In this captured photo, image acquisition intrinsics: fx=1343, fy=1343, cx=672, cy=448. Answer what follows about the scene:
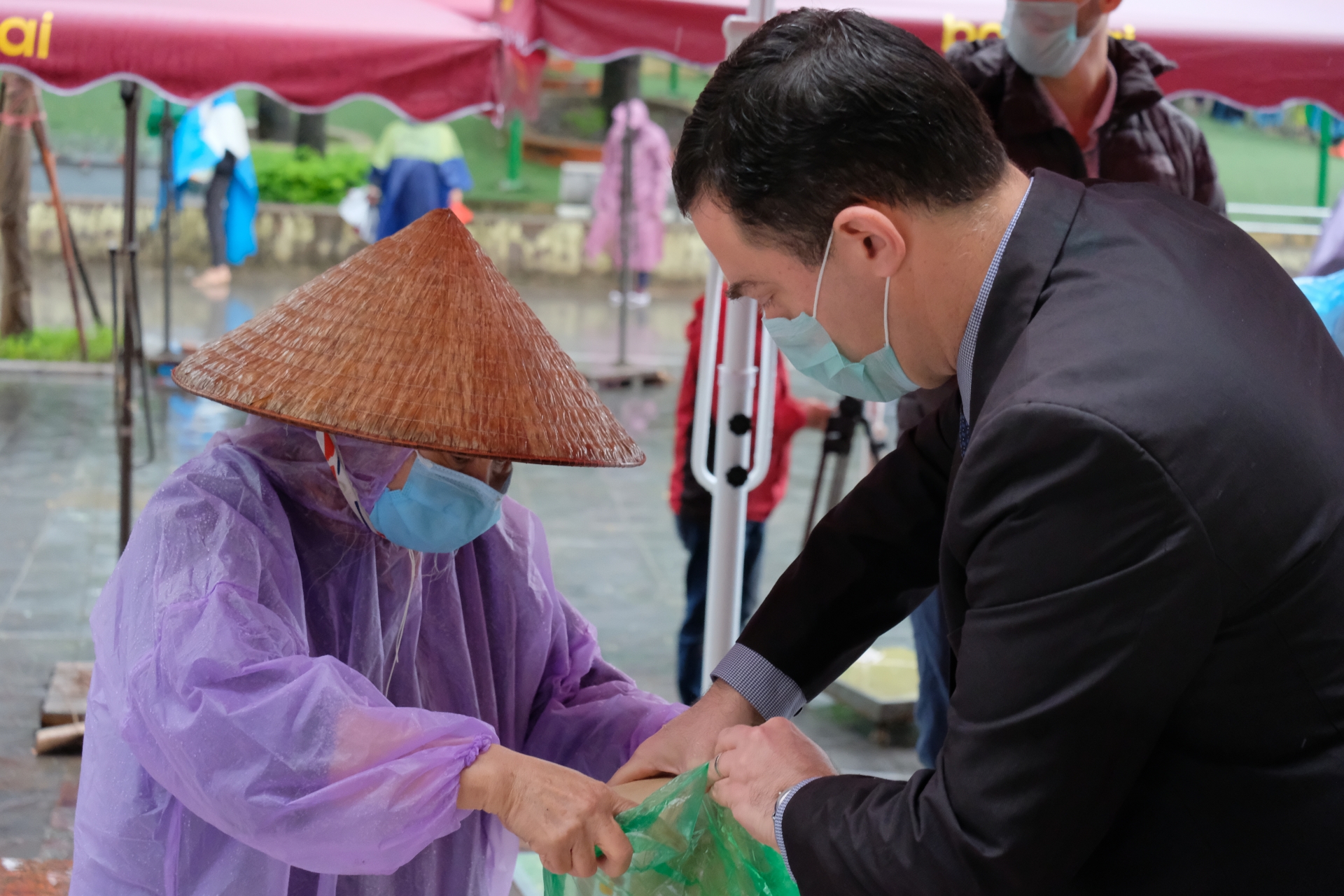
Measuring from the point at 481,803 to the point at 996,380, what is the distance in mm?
778

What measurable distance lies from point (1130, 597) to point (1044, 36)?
2.24 meters

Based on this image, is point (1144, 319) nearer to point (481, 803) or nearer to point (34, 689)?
point (481, 803)

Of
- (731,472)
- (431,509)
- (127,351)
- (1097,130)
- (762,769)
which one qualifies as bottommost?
(127,351)

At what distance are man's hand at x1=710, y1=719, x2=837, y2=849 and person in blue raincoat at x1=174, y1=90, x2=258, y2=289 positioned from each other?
9917mm

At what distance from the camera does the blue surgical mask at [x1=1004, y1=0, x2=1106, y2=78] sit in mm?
3006

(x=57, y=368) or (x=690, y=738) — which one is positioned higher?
(x=690, y=738)

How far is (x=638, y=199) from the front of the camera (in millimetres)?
12305

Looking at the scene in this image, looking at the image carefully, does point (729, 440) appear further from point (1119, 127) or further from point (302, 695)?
point (302, 695)

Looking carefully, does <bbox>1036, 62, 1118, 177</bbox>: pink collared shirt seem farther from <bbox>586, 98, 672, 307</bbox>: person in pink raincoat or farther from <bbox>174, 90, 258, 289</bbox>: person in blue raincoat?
<bbox>174, 90, 258, 289</bbox>: person in blue raincoat

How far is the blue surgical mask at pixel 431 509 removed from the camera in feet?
5.58

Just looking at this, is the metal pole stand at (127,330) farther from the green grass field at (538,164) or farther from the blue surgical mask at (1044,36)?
the green grass field at (538,164)

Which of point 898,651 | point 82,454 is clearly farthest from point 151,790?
point 82,454

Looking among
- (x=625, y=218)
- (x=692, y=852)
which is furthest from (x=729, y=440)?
(x=625, y=218)

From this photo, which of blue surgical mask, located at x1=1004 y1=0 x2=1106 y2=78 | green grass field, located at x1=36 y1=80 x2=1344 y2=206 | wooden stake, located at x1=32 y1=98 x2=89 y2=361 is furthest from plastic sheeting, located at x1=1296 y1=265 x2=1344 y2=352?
green grass field, located at x1=36 y1=80 x2=1344 y2=206
